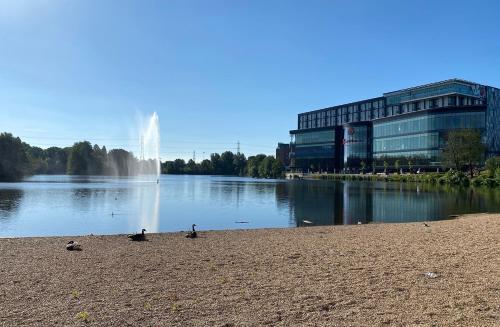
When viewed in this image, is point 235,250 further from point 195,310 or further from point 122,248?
point 195,310

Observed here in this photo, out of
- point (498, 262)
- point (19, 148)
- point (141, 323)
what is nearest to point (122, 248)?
point (141, 323)

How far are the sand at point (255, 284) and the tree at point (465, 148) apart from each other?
11283 centimetres

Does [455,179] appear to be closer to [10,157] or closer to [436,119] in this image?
[436,119]

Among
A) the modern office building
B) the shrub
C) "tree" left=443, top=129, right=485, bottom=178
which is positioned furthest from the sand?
the modern office building

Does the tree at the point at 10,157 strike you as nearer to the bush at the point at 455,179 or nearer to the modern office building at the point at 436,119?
the bush at the point at 455,179

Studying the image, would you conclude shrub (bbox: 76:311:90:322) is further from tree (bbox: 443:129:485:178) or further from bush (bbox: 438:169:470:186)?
tree (bbox: 443:129:485:178)

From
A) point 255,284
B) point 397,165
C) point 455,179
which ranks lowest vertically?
point 255,284

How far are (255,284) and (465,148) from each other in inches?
4958

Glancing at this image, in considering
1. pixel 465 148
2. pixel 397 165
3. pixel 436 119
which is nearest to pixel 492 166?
pixel 465 148

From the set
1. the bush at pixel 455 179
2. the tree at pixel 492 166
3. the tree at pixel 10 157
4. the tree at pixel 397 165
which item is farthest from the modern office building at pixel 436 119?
the tree at pixel 10 157

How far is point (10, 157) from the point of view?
6068 inches

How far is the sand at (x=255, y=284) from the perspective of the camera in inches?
392

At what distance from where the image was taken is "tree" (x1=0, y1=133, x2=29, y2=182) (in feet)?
489

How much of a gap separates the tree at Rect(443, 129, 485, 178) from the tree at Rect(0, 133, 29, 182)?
136281 millimetres
